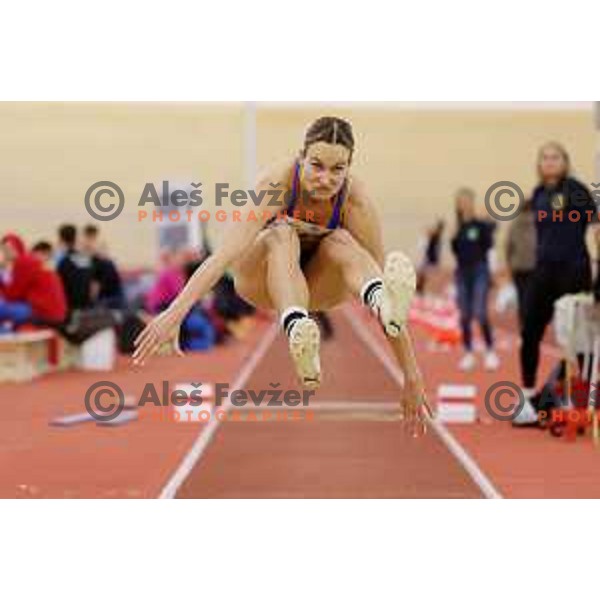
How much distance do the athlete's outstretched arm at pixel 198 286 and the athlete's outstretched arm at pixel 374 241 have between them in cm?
38

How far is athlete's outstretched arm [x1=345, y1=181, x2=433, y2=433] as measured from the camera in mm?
3842

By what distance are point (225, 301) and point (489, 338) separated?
3.44 m

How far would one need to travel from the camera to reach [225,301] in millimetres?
11469

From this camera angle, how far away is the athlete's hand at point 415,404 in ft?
12.6

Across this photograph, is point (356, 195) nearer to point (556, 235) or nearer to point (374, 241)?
point (374, 241)

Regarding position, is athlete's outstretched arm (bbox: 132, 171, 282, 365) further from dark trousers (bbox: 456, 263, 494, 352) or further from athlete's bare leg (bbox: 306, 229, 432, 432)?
dark trousers (bbox: 456, 263, 494, 352)

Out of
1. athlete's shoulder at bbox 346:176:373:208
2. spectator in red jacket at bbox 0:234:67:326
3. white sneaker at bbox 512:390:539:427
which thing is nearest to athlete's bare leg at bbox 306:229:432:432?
athlete's shoulder at bbox 346:176:373:208

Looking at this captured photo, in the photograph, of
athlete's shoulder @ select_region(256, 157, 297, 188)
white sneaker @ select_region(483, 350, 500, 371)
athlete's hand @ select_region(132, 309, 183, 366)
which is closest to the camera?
athlete's hand @ select_region(132, 309, 183, 366)

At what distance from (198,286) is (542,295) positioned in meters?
3.08

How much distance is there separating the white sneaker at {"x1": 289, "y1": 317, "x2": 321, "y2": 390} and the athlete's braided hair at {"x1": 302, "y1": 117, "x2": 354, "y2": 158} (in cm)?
62

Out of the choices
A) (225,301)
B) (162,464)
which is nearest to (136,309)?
(225,301)

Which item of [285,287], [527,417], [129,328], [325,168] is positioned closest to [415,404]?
[285,287]

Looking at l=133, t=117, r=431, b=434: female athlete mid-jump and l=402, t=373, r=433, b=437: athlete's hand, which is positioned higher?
l=133, t=117, r=431, b=434: female athlete mid-jump

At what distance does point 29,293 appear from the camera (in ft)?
27.4
